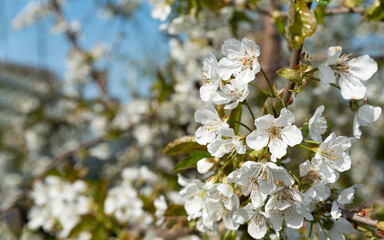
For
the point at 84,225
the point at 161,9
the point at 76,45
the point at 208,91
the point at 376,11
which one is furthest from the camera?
the point at 76,45

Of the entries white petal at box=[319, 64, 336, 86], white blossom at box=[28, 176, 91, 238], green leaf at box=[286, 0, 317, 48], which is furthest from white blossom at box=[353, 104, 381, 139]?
white blossom at box=[28, 176, 91, 238]

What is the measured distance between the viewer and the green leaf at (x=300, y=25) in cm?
63

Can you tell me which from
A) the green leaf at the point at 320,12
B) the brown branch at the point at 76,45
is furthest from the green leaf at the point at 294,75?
the brown branch at the point at 76,45

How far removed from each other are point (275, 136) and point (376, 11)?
70 centimetres

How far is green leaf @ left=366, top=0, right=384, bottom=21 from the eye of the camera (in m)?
1.02

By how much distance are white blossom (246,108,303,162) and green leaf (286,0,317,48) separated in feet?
0.53

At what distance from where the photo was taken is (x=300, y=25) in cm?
64

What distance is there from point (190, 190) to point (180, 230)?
46 cm

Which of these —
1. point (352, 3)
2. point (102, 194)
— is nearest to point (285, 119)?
point (352, 3)

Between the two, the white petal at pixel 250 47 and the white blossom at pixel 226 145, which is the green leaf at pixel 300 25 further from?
the white blossom at pixel 226 145

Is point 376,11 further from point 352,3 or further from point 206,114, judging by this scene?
point 206,114

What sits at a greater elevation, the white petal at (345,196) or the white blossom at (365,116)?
the white blossom at (365,116)

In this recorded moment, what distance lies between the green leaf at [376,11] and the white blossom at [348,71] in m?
0.46

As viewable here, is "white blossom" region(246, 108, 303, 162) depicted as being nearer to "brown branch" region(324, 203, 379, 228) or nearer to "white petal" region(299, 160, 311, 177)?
"white petal" region(299, 160, 311, 177)
